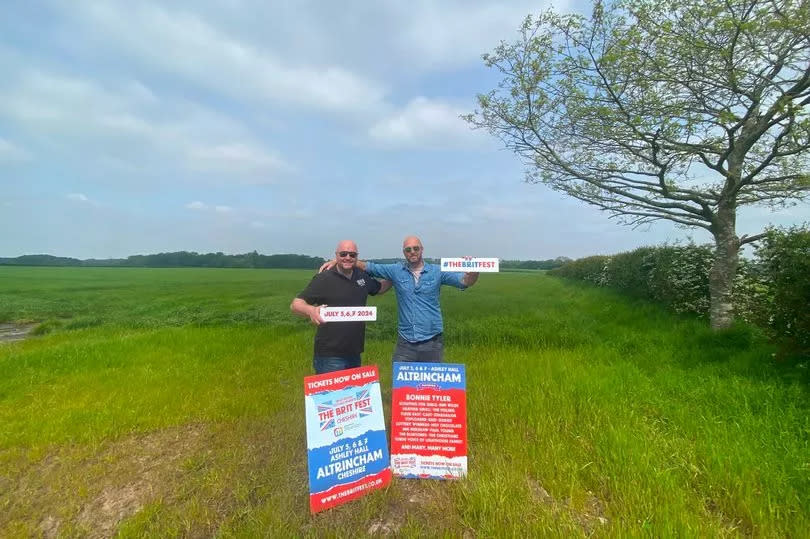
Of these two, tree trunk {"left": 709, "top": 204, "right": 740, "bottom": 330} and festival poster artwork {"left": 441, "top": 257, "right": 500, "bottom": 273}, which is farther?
tree trunk {"left": 709, "top": 204, "right": 740, "bottom": 330}

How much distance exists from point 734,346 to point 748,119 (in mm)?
4234

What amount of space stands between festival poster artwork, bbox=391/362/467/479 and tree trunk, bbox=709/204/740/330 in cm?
706

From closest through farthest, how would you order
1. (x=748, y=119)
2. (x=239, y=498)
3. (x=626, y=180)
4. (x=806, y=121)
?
1. (x=239, y=498)
2. (x=806, y=121)
3. (x=748, y=119)
4. (x=626, y=180)

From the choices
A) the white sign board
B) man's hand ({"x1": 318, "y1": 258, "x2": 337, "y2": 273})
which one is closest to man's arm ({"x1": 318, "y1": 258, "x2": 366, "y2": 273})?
man's hand ({"x1": 318, "y1": 258, "x2": 337, "y2": 273})

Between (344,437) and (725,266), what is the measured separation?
330 inches

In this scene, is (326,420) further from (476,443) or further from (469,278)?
(469,278)

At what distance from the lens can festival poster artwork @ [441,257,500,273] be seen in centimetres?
378

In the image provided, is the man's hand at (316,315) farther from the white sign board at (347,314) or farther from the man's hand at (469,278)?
the man's hand at (469,278)

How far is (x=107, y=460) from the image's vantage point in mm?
4168

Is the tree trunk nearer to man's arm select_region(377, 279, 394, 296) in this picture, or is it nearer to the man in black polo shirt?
man's arm select_region(377, 279, 394, 296)

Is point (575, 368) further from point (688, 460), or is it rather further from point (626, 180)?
point (626, 180)

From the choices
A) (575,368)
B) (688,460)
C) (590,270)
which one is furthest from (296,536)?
(590,270)

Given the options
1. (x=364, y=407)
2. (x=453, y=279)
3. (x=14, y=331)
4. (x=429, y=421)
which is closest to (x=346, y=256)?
(x=453, y=279)

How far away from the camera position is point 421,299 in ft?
14.0
